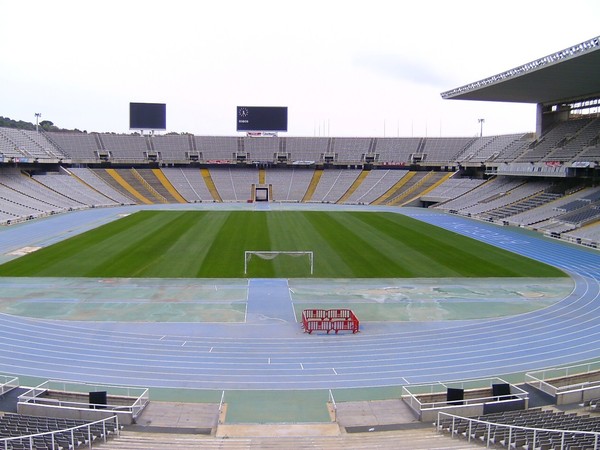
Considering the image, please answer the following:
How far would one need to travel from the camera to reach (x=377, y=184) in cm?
7638

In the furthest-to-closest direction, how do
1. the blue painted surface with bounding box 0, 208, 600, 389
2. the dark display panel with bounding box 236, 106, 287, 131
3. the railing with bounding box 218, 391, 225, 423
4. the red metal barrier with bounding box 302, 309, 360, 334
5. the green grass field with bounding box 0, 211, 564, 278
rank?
the dark display panel with bounding box 236, 106, 287, 131 → the green grass field with bounding box 0, 211, 564, 278 → the red metal barrier with bounding box 302, 309, 360, 334 → the blue painted surface with bounding box 0, 208, 600, 389 → the railing with bounding box 218, 391, 225, 423

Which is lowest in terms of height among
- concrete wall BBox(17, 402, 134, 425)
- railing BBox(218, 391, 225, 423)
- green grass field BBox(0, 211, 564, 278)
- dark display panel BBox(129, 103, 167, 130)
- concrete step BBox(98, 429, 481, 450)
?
railing BBox(218, 391, 225, 423)

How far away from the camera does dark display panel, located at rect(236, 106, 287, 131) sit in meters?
81.2

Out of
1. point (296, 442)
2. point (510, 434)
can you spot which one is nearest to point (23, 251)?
point (296, 442)

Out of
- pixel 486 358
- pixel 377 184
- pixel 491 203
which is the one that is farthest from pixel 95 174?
pixel 486 358

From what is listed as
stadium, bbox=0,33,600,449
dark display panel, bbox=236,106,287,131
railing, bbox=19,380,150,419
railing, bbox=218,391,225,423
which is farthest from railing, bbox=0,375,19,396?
dark display panel, bbox=236,106,287,131

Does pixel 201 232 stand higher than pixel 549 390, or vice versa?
pixel 201 232

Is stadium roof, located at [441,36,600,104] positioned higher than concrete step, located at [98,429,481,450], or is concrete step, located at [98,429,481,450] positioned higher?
stadium roof, located at [441,36,600,104]

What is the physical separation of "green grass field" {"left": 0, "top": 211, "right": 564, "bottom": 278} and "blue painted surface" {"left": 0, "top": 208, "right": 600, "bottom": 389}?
23.5 feet

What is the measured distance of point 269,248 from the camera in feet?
112

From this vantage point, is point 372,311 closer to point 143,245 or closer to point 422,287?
point 422,287

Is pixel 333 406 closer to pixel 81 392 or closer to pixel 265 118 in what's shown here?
pixel 81 392

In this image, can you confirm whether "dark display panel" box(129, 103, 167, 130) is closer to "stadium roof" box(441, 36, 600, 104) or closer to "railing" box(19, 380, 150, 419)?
Answer: "stadium roof" box(441, 36, 600, 104)

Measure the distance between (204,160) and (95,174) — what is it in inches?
628
